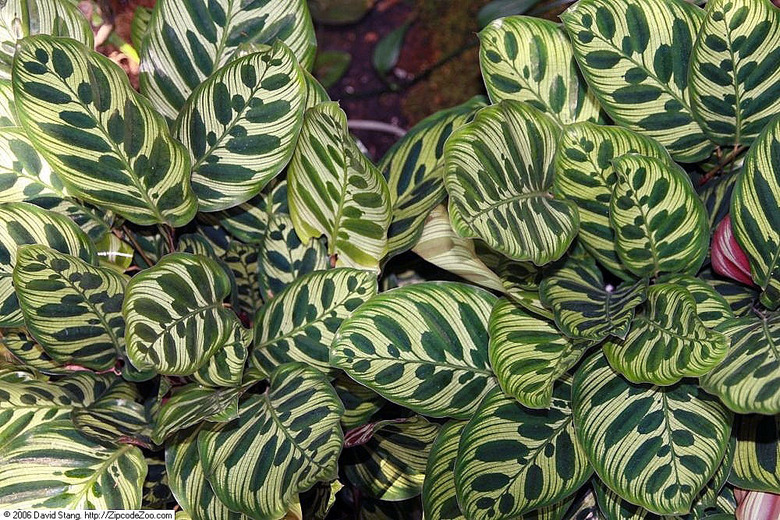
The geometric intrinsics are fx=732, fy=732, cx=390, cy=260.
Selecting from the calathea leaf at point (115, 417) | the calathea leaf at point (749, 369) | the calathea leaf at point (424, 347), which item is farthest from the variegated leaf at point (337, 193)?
the calathea leaf at point (749, 369)

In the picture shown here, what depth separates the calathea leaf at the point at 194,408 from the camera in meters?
0.87

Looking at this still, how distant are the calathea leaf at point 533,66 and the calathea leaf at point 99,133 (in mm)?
433

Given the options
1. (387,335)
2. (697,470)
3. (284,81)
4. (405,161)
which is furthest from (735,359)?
(284,81)

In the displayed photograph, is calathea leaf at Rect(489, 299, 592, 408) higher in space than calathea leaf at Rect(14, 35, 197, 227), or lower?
lower

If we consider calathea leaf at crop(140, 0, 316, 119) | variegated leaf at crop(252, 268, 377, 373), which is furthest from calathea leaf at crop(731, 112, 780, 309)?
calathea leaf at crop(140, 0, 316, 119)

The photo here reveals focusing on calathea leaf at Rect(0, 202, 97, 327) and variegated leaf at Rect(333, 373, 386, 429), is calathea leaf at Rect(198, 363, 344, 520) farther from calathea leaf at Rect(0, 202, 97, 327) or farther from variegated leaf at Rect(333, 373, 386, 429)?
calathea leaf at Rect(0, 202, 97, 327)

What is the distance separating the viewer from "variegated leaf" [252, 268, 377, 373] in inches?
38.9

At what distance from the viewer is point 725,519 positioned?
0.96 metres

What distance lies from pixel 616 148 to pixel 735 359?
0.28 meters

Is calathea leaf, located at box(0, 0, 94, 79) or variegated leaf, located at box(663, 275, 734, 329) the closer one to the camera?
variegated leaf, located at box(663, 275, 734, 329)

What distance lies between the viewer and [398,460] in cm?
107

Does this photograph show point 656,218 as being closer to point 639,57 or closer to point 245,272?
point 639,57

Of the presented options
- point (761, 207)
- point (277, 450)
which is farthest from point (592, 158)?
point (277, 450)

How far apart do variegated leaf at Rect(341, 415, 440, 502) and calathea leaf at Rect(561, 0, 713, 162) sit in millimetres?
520
